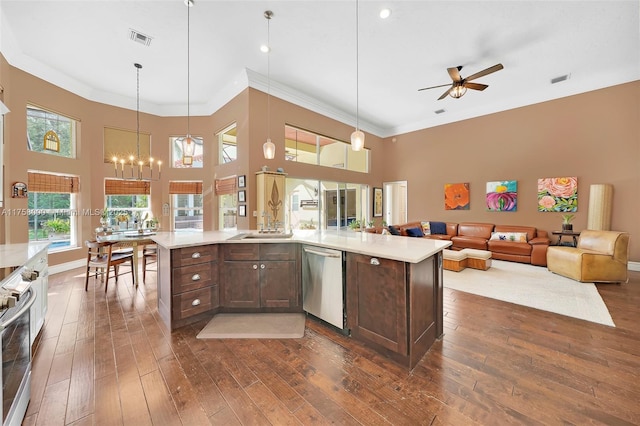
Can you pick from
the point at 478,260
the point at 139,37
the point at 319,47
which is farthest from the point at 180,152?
the point at 478,260

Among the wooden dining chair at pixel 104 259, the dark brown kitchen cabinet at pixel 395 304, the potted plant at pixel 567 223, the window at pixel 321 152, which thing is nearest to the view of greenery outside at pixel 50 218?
the wooden dining chair at pixel 104 259

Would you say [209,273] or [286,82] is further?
[286,82]

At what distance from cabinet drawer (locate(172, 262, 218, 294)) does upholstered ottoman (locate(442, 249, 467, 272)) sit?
410 cm

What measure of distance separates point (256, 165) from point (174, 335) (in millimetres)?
3373

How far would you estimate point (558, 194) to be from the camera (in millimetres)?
5539

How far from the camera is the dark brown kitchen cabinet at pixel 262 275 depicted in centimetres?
277

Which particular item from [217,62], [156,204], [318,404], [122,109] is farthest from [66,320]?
[122,109]

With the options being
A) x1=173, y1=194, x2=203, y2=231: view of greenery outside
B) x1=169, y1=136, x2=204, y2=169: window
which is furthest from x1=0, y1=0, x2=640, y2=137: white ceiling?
x1=173, y1=194, x2=203, y2=231: view of greenery outside

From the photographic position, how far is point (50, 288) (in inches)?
151

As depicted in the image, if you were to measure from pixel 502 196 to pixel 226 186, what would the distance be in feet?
23.0

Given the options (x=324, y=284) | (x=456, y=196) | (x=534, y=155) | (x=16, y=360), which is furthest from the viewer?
(x=456, y=196)

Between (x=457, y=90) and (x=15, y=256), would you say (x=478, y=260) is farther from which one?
(x=15, y=256)

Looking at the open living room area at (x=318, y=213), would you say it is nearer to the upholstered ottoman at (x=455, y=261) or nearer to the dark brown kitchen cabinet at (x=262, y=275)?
the dark brown kitchen cabinet at (x=262, y=275)

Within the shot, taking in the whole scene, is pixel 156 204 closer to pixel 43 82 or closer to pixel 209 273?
pixel 43 82
